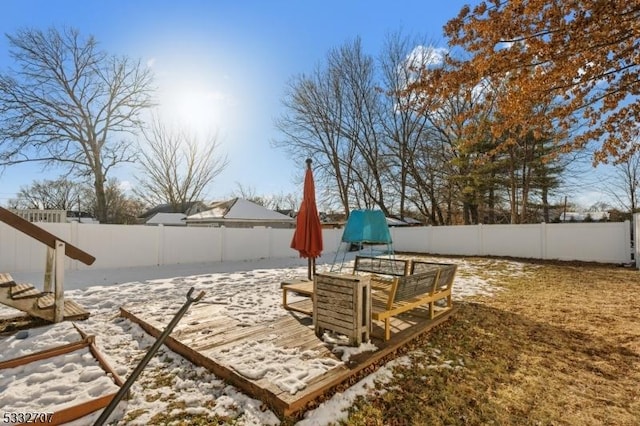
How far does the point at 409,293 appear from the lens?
3838 millimetres

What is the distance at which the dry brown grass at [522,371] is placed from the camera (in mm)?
2543

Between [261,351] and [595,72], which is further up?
[595,72]

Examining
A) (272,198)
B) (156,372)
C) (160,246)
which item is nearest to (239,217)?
(160,246)

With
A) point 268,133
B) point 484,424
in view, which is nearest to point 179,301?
point 484,424

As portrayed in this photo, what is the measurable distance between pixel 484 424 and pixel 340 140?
18928mm

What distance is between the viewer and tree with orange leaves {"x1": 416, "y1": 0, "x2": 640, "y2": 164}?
4648 mm

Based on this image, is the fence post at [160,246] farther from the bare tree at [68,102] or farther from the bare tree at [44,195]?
the bare tree at [44,195]

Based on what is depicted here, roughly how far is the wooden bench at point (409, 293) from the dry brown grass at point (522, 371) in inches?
17.2

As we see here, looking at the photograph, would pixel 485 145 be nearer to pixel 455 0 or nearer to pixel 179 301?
pixel 455 0

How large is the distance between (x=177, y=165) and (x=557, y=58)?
81.3ft

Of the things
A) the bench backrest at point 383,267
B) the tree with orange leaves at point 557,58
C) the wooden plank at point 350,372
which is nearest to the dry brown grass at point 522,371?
the wooden plank at point 350,372

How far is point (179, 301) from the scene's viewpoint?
5.51m

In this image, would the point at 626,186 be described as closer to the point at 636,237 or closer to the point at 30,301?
the point at 636,237

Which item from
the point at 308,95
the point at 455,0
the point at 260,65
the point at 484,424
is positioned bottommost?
the point at 484,424
